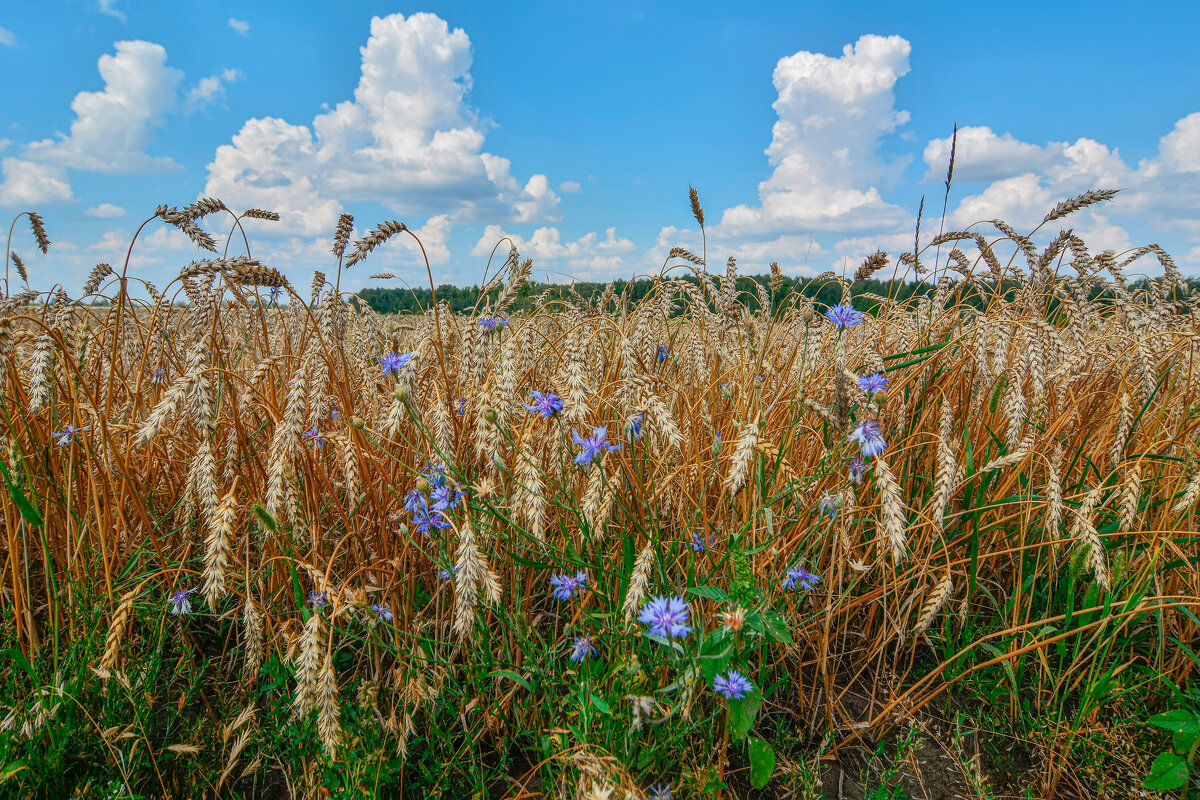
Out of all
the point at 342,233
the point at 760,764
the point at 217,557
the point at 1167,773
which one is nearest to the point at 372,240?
the point at 342,233

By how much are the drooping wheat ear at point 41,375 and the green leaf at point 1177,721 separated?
3.09 m

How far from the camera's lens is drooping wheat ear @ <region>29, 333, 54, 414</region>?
5.10 ft

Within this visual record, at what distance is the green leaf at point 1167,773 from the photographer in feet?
5.01

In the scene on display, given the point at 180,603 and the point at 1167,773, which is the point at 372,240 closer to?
the point at 180,603

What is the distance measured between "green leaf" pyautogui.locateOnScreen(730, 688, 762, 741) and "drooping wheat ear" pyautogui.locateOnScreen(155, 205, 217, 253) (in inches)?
107

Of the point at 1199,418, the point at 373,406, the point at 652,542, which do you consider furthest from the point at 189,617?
the point at 1199,418

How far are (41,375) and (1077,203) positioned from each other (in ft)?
13.9

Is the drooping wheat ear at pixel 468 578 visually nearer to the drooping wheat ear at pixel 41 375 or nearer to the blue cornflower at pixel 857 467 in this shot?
the blue cornflower at pixel 857 467

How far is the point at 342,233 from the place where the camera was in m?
2.52

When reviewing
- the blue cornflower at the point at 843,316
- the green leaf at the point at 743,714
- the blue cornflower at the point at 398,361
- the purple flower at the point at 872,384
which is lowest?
the green leaf at the point at 743,714

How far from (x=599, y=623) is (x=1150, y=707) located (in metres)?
1.85

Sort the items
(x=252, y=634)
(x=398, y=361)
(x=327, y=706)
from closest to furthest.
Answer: (x=327, y=706), (x=252, y=634), (x=398, y=361)

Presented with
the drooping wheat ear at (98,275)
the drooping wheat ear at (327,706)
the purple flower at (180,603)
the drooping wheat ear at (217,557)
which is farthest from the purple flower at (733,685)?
the drooping wheat ear at (98,275)

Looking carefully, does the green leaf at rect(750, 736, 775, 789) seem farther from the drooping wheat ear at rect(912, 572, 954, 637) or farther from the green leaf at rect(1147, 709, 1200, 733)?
the green leaf at rect(1147, 709, 1200, 733)
